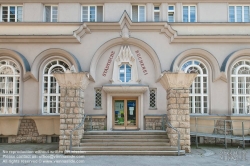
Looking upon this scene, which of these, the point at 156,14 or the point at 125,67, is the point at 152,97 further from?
the point at 156,14

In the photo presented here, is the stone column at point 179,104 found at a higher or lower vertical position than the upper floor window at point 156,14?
lower

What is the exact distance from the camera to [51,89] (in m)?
15.9

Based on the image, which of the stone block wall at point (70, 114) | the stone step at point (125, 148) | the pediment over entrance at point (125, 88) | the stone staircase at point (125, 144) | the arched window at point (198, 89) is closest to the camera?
the stone staircase at point (125, 144)

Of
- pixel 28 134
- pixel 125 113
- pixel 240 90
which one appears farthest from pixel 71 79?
pixel 240 90

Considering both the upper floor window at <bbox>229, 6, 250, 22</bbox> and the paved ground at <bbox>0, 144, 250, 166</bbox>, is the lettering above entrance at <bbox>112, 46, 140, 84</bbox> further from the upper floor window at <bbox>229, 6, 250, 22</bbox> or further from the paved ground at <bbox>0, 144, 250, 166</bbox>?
the upper floor window at <bbox>229, 6, 250, 22</bbox>

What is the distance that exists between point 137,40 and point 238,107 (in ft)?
23.0

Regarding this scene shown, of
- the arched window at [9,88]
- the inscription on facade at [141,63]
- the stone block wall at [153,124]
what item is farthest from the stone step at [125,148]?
the arched window at [9,88]

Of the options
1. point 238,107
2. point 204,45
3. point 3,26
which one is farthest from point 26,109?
point 238,107

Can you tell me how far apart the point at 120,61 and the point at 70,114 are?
5125 millimetres

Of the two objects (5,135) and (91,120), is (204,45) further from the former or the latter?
(5,135)

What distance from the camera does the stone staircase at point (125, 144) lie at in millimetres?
11508

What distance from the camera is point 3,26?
52.5 feet

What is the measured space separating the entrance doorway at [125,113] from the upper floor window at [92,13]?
5.01 m

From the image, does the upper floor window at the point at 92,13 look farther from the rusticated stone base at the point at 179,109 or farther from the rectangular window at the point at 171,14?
the rusticated stone base at the point at 179,109
